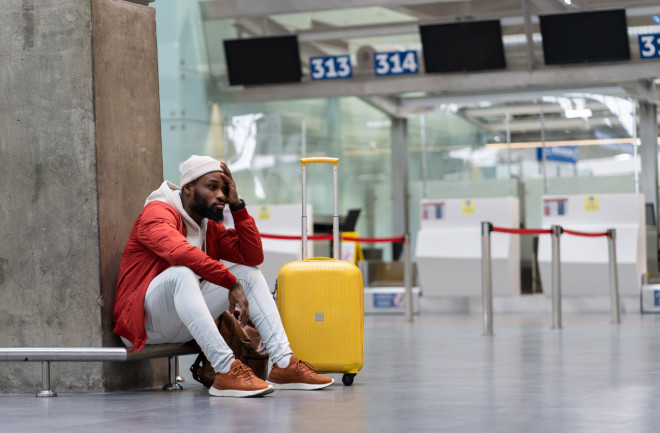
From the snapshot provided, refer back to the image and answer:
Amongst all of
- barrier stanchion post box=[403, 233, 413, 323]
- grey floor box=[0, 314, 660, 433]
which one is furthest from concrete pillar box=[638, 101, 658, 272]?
grey floor box=[0, 314, 660, 433]

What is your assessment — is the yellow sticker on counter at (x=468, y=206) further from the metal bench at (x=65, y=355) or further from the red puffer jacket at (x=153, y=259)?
the metal bench at (x=65, y=355)

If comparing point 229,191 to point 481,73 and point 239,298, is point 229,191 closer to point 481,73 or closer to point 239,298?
point 239,298

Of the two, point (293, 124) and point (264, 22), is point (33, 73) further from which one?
point (293, 124)

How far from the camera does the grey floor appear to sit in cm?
342

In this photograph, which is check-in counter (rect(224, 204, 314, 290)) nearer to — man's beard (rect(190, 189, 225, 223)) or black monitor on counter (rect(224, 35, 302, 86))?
black monitor on counter (rect(224, 35, 302, 86))

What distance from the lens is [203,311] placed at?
14.4 feet

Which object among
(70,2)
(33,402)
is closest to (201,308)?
(33,402)

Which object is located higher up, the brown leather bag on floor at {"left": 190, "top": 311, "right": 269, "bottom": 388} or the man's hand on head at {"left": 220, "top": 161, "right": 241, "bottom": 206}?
the man's hand on head at {"left": 220, "top": 161, "right": 241, "bottom": 206}

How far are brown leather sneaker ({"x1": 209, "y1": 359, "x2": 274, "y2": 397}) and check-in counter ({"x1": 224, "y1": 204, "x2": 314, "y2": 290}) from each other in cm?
946

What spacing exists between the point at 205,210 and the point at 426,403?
133 centimetres

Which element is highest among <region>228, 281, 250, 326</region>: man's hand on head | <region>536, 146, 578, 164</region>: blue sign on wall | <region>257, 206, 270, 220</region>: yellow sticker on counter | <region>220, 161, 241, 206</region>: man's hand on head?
<region>536, 146, 578, 164</region>: blue sign on wall

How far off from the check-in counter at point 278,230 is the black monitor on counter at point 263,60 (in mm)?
1700

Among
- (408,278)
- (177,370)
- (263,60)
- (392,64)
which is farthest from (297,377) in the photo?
Answer: (263,60)

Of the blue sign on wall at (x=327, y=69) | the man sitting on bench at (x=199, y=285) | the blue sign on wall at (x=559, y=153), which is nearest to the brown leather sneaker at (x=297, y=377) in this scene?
the man sitting on bench at (x=199, y=285)
